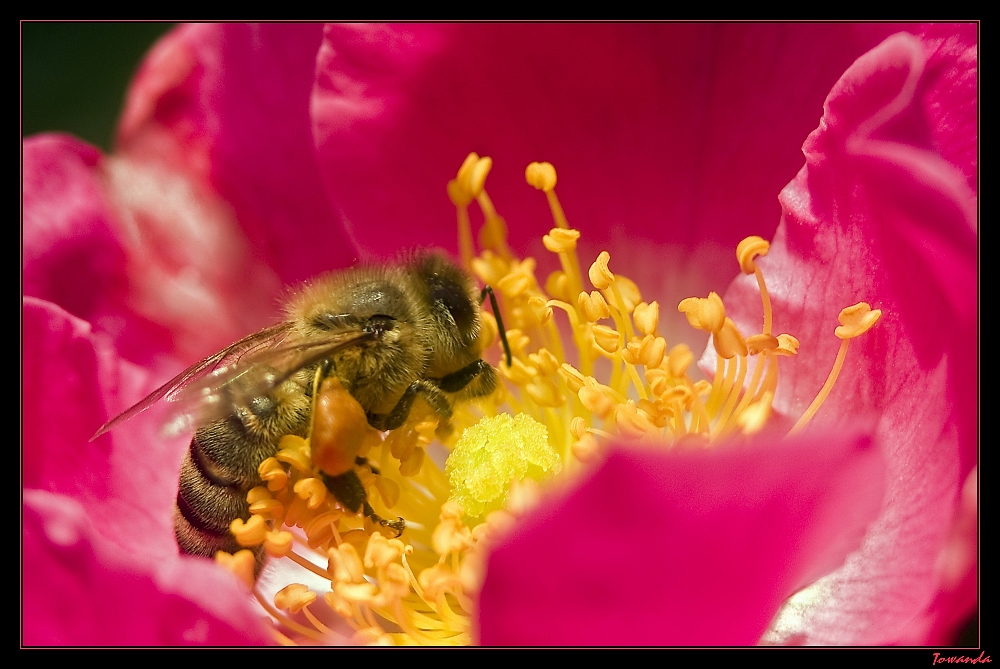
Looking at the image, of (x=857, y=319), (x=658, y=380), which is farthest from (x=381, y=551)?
(x=857, y=319)

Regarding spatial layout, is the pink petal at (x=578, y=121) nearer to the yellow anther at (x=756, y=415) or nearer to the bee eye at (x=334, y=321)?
the yellow anther at (x=756, y=415)

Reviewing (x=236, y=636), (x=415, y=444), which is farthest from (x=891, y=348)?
(x=236, y=636)

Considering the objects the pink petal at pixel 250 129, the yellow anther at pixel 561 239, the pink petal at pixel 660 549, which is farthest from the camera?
the pink petal at pixel 250 129

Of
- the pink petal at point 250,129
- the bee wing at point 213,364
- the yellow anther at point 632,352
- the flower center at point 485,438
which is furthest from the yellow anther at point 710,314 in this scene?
the pink petal at point 250,129

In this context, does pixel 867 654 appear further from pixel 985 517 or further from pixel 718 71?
pixel 718 71

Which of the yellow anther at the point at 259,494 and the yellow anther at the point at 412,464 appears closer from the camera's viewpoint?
the yellow anther at the point at 259,494

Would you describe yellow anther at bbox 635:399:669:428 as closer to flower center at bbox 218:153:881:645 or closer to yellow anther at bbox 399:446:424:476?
flower center at bbox 218:153:881:645
